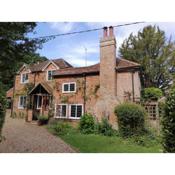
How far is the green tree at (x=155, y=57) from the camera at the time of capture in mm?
13461

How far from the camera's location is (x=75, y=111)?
33.9 feet

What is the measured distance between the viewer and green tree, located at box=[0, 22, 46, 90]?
17.3 ft

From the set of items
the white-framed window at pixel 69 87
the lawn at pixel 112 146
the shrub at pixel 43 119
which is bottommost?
the lawn at pixel 112 146

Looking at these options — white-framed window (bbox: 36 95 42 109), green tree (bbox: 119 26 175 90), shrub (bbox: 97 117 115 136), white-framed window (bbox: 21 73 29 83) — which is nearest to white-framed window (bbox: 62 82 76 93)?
white-framed window (bbox: 36 95 42 109)

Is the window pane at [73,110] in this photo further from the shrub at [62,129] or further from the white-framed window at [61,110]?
the shrub at [62,129]

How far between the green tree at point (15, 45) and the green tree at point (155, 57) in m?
8.97

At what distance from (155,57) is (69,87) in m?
7.59

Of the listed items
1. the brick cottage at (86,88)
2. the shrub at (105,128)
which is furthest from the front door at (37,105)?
the shrub at (105,128)

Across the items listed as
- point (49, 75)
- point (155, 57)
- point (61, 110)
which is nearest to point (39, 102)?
point (49, 75)

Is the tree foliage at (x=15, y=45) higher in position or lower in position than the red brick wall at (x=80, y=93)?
higher
